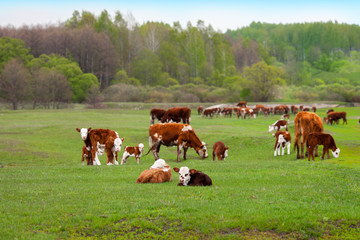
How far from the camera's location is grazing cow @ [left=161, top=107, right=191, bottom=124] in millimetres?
33625

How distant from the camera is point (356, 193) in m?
10.7

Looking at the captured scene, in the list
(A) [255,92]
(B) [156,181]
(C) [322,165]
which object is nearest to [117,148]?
(B) [156,181]

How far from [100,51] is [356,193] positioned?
10775cm

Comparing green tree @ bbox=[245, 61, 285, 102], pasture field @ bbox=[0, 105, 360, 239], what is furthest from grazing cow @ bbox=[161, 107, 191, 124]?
green tree @ bbox=[245, 61, 285, 102]

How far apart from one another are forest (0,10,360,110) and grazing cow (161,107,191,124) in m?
48.4

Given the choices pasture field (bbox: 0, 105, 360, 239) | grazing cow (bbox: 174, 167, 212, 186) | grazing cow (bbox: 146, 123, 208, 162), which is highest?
grazing cow (bbox: 146, 123, 208, 162)

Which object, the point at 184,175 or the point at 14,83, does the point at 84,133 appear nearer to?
the point at 184,175

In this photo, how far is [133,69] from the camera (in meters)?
120

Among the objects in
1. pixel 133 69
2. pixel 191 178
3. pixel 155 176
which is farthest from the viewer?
pixel 133 69

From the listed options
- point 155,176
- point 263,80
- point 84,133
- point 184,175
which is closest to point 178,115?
point 84,133

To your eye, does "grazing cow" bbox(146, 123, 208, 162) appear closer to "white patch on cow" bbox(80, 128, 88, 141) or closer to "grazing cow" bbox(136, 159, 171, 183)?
"white patch on cow" bbox(80, 128, 88, 141)

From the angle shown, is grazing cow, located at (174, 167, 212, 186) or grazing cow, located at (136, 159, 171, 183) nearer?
grazing cow, located at (174, 167, 212, 186)

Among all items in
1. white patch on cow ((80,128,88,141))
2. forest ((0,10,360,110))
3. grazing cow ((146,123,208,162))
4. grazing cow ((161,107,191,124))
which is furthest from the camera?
forest ((0,10,360,110))

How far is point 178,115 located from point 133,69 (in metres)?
Answer: 88.4
